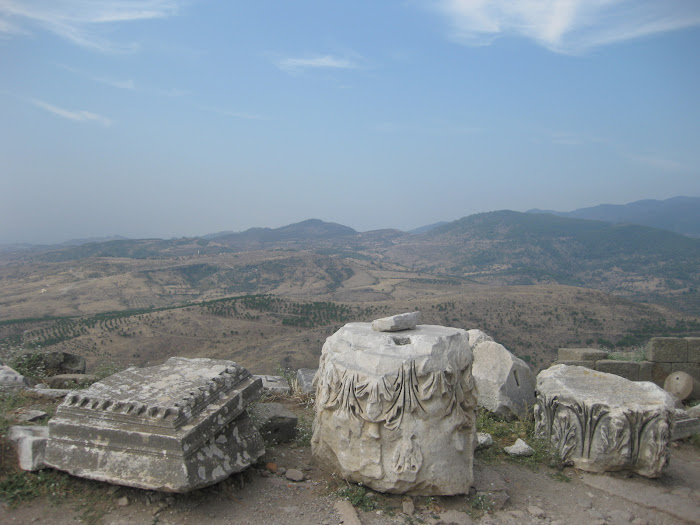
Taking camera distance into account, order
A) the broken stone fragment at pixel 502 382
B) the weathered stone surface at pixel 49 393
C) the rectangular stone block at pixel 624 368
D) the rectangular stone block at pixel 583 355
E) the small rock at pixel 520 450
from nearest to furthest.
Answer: the small rock at pixel 520 450
the weathered stone surface at pixel 49 393
the broken stone fragment at pixel 502 382
the rectangular stone block at pixel 624 368
the rectangular stone block at pixel 583 355

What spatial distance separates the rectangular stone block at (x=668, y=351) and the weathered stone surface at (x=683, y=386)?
298mm

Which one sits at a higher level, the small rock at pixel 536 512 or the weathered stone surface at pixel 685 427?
the small rock at pixel 536 512

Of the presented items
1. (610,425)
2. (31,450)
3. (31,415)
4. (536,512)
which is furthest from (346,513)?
(31,415)

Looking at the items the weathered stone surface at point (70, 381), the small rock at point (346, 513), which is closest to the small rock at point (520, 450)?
the small rock at point (346, 513)

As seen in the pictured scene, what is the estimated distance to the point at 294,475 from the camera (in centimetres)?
469

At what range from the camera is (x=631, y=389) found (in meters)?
5.81

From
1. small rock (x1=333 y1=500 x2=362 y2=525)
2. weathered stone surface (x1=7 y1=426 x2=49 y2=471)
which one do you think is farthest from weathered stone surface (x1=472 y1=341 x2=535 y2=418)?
weathered stone surface (x1=7 y1=426 x2=49 y2=471)

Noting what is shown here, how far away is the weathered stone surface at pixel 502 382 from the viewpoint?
22.9 ft

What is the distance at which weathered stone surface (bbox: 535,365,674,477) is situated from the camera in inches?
201

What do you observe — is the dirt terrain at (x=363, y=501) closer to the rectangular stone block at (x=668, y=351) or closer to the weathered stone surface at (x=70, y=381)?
the weathered stone surface at (x=70, y=381)

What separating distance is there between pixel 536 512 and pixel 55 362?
8.03m

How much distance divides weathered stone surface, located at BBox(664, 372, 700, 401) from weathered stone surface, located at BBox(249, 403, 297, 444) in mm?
7499

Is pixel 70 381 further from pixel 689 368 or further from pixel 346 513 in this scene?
pixel 689 368

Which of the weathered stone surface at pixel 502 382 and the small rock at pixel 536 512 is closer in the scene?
the small rock at pixel 536 512
